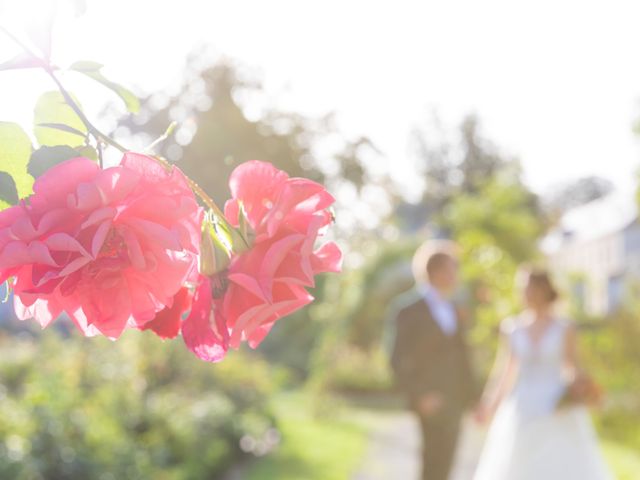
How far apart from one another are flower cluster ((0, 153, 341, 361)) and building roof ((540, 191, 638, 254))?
4424cm

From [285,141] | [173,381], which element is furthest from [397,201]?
[173,381]

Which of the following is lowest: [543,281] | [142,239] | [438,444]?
[438,444]

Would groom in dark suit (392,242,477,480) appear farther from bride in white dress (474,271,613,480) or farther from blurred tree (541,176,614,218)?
blurred tree (541,176,614,218)

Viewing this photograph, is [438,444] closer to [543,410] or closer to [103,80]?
[543,410]

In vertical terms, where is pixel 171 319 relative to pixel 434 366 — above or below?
above

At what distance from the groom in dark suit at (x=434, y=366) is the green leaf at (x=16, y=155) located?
527 cm

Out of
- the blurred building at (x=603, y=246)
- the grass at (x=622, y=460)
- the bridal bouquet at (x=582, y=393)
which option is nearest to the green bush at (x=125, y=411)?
the bridal bouquet at (x=582, y=393)

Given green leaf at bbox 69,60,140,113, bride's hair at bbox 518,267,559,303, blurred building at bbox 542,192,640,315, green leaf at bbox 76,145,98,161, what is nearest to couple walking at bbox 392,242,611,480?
bride's hair at bbox 518,267,559,303

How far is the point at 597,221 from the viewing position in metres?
53.4

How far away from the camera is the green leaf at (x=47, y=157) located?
710 millimetres

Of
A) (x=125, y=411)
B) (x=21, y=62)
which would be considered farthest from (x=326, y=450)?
(x=21, y=62)

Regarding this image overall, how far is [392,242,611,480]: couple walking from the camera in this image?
6.04 m

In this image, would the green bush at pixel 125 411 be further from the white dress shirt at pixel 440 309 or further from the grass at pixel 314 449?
the white dress shirt at pixel 440 309

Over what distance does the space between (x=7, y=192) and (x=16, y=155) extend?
38 millimetres
